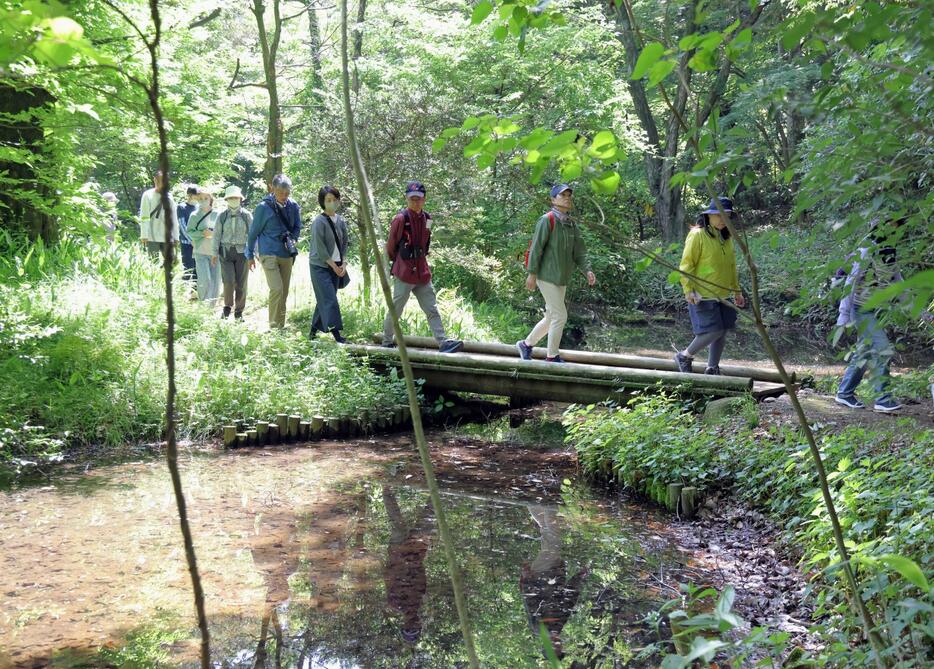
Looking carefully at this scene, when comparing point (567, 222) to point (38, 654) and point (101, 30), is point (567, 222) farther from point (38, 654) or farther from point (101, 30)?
point (38, 654)

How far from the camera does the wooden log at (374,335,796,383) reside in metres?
9.79

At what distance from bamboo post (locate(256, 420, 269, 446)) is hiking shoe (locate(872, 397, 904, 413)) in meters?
6.21

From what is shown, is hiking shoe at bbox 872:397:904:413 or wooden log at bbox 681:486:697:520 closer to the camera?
wooden log at bbox 681:486:697:520

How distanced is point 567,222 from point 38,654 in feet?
22.1

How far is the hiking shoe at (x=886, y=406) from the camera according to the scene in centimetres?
845

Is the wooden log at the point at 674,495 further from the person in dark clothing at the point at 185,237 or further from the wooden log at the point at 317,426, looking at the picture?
the person in dark clothing at the point at 185,237

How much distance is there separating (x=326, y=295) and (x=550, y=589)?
22.0ft

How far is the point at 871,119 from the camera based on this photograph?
119 inches

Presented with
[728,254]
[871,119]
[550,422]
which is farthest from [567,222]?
[871,119]

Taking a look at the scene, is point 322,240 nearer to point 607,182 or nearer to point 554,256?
point 554,256

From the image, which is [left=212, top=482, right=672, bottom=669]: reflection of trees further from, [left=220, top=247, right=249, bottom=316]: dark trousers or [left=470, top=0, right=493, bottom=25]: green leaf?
[left=220, top=247, right=249, bottom=316]: dark trousers

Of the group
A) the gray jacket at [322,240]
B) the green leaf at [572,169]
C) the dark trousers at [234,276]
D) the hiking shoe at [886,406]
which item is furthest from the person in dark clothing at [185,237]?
the green leaf at [572,169]

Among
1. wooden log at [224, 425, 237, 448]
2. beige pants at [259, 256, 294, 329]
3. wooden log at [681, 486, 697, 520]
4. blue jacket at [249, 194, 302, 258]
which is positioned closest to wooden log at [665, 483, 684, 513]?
wooden log at [681, 486, 697, 520]

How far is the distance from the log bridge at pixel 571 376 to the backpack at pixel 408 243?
1279mm
